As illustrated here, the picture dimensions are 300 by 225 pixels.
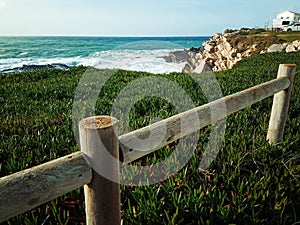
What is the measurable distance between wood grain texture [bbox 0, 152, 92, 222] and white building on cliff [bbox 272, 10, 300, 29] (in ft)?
217

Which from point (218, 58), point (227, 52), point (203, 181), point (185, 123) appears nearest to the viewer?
point (185, 123)

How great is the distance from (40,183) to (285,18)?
235 ft

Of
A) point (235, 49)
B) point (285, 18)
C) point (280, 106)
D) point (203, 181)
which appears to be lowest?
point (203, 181)

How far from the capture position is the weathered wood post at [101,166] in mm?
1249

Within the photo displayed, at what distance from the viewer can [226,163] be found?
112 inches

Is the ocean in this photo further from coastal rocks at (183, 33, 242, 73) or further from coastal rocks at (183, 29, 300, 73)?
coastal rocks at (183, 29, 300, 73)

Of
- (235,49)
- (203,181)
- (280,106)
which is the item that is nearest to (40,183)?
(203,181)

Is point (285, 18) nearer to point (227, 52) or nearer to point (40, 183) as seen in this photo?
point (227, 52)

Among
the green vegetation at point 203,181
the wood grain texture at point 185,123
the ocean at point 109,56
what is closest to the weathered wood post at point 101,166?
the wood grain texture at point 185,123

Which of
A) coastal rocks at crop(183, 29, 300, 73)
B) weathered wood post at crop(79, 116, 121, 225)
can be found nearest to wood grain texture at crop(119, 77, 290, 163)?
weathered wood post at crop(79, 116, 121, 225)

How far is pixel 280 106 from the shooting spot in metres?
3.38

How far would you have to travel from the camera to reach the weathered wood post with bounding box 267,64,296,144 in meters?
3.22

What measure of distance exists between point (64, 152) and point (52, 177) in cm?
235

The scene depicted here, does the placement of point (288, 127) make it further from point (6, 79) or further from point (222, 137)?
point (6, 79)
